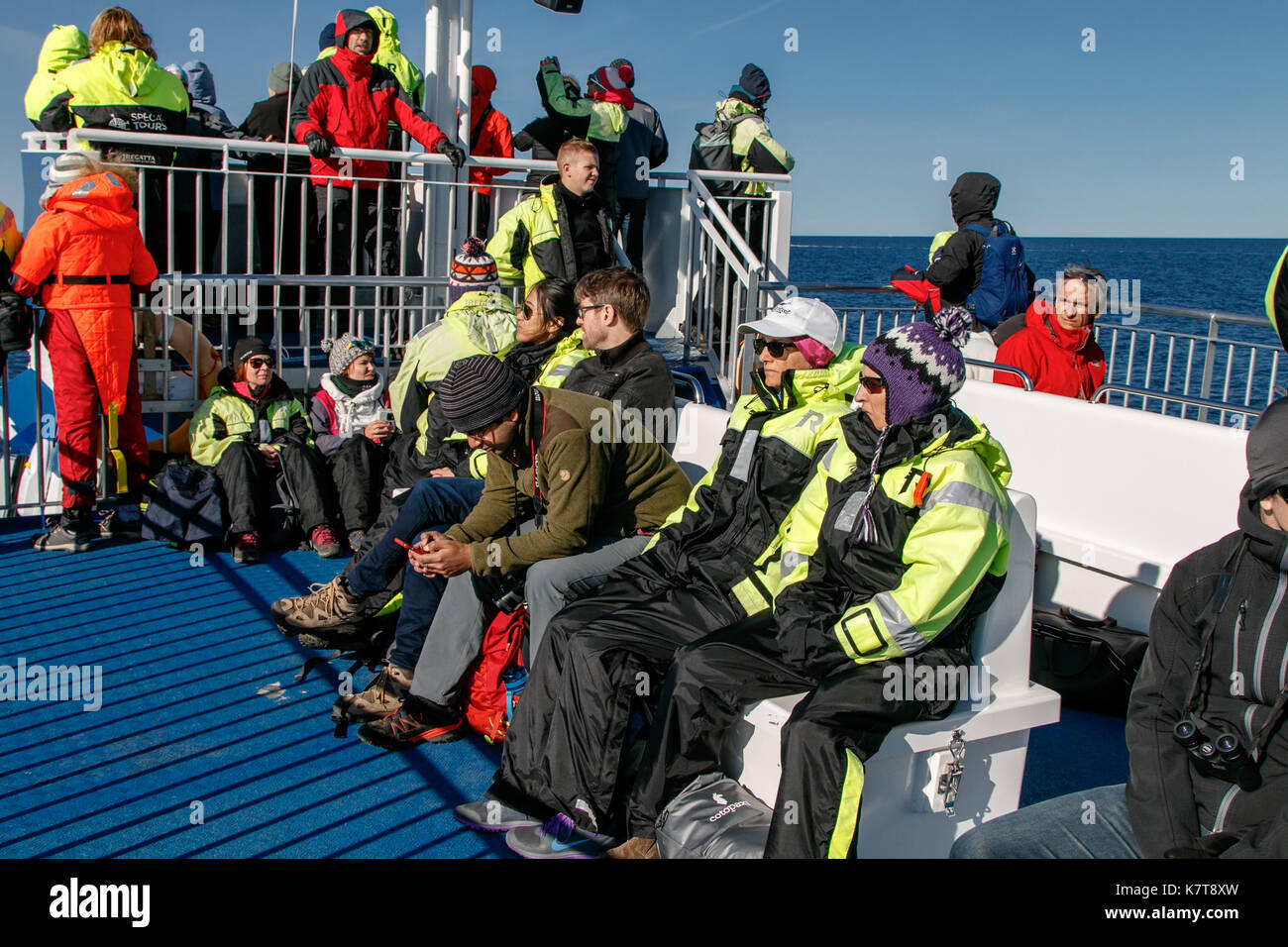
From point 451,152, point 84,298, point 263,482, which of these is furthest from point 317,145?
point 263,482

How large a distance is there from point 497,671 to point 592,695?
2.61 ft

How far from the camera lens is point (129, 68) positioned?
7086 mm

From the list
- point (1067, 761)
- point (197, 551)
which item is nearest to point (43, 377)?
point (197, 551)

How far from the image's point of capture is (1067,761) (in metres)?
4.22

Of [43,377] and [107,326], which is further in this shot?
[43,377]

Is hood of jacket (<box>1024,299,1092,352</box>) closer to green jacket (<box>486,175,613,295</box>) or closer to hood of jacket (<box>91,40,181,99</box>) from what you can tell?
green jacket (<box>486,175,613,295</box>)

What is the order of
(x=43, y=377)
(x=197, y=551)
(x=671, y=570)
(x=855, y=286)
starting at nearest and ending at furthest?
(x=671, y=570)
(x=197, y=551)
(x=43, y=377)
(x=855, y=286)

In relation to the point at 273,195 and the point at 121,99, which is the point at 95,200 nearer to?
the point at 121,99

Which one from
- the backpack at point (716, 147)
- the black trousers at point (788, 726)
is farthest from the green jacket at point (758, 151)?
the black trousers at point (788, 726)

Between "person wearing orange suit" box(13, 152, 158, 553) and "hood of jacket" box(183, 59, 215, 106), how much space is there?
388 cm

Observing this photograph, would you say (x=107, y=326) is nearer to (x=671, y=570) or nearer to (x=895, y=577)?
(x=671, y=570)

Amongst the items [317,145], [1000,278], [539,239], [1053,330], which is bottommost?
[1053,330]

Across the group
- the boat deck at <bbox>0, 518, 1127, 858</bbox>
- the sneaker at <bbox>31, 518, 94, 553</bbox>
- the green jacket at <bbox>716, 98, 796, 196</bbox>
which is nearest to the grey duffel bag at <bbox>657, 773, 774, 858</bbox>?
the boat deck at <bbox>0, 518, 1127, 858</bbox>

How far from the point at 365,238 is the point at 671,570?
5.23m
